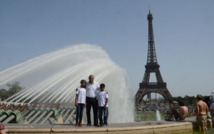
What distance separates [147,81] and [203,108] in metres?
84.6

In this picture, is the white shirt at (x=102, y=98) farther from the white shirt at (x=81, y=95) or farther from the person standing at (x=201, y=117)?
the person standing at (x=201, y=117)

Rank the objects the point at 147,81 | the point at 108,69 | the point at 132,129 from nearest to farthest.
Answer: the point at 132,129 → the point at 108,69 → the point at 147,81

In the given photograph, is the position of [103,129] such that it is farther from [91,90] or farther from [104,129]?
[91,90]

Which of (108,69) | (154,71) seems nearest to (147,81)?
(154,71)

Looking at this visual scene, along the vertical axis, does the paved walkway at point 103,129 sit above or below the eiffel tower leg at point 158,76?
below

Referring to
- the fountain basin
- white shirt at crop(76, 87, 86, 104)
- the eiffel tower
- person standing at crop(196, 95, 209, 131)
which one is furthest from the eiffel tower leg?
white shirt at crop(76, 87, 86, 104)

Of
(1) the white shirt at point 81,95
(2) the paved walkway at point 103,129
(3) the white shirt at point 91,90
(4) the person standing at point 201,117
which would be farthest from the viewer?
(4) the person standing at point 201,117

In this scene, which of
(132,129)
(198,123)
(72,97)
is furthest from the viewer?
(72,97)

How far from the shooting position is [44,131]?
5.43 meters

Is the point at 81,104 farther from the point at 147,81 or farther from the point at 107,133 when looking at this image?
the point at 147,81

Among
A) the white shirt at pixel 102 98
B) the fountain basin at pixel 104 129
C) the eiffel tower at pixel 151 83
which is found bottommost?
the fountain basin at pixel 104 129

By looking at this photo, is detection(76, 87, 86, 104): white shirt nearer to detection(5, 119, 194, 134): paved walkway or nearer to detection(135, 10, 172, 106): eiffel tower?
detection(5, 119, 194, 134): paved walkway

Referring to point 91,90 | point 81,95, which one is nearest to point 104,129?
point 81,95

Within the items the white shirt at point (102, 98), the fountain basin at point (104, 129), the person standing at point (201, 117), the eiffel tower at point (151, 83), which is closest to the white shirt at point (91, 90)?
the white shirt at point (102, 98)
